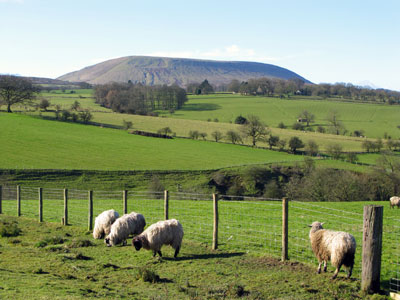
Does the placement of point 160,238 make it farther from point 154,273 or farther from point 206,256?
point 154,273

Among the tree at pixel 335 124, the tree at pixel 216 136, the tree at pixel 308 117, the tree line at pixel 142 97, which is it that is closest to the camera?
the tree at pixel 216 136

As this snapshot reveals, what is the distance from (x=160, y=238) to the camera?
39.0ft

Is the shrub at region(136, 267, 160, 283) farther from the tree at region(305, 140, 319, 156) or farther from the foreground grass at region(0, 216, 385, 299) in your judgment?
the tree at region(305, 140, 319, 156)

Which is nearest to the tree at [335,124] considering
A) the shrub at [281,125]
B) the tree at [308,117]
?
the tree at [308,117]

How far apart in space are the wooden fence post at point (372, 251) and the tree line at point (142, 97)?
109 meters

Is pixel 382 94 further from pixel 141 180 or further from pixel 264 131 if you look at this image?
pixel 141 180

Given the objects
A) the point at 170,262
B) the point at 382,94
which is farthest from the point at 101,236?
the point at 382,94

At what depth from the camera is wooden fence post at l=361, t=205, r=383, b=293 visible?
8719 millimetres

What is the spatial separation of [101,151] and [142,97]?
6778 cm

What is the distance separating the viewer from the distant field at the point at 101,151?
55463mm

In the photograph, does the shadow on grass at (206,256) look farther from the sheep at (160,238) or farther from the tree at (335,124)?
the tree at (335,124)

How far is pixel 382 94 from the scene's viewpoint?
152500mm

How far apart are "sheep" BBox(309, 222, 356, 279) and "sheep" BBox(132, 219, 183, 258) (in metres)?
4.07

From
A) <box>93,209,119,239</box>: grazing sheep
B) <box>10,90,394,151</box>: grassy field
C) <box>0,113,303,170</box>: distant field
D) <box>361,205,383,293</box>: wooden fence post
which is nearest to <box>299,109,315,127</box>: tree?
<box>10,90,394,151</box>: grassy field
